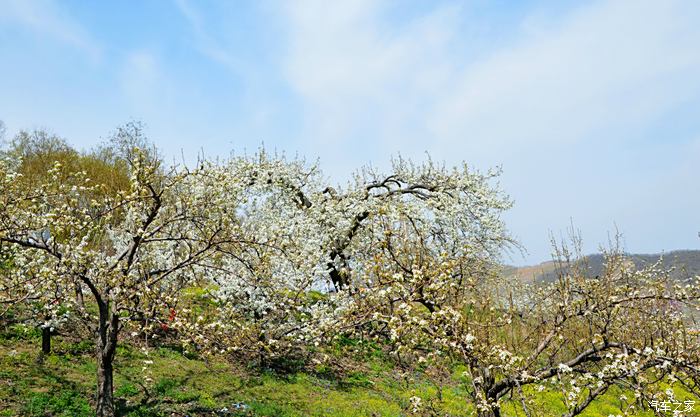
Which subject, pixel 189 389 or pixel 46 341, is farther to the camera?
pixel 46 341

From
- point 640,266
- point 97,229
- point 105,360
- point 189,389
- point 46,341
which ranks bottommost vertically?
point 189,389

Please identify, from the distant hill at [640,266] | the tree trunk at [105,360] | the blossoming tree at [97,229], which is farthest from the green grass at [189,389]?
the distant hill at [640,266]

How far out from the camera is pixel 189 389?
39.5 ft

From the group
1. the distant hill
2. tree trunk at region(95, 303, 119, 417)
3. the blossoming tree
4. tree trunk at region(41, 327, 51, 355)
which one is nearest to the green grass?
tree trunk at region(41, 327, 51, 355)

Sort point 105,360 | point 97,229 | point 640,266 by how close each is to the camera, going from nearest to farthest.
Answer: point 105,360, point 97,229, point 640,266

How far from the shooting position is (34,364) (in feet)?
39.0

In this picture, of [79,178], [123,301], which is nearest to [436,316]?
[123,301]

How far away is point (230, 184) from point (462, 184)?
1283 cm

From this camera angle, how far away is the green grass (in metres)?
10.3

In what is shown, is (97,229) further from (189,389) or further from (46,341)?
(46,341)

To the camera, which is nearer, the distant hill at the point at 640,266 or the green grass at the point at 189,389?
the distant hill at the point at 640,266

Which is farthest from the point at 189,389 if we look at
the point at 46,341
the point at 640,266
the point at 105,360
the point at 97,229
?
the point at 640,266

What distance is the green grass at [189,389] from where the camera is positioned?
10.3m

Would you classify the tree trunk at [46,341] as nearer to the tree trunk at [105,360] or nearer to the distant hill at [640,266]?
the tree trunk at [105,360]
